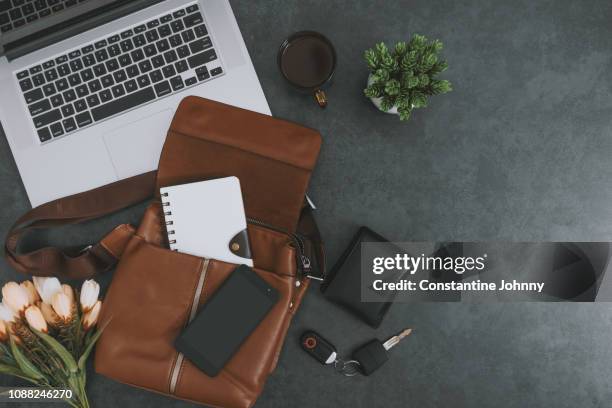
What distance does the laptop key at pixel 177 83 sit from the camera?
3.22 ft

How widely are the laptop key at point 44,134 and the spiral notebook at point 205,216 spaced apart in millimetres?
274

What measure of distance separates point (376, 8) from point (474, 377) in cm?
78

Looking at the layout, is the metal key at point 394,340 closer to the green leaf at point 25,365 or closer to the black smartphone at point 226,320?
the black smartphone at point 226,320

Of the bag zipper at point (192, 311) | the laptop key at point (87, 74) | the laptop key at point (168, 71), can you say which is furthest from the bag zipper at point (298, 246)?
the laptop key at point (87, 74)

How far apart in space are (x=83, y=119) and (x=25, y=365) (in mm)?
473

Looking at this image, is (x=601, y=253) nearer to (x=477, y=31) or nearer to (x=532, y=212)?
(x=532, y=212)

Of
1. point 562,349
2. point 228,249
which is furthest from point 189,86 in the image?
point 562,349

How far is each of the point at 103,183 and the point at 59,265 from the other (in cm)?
18

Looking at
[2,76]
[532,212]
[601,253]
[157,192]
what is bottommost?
[601,253]

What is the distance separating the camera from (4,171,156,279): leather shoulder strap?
3.14ft

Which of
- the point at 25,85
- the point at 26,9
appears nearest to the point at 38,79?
the point at 25,85

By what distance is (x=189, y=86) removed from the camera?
98cm

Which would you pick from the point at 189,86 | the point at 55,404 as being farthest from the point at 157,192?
the point at 55,404

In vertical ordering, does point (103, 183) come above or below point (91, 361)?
above
